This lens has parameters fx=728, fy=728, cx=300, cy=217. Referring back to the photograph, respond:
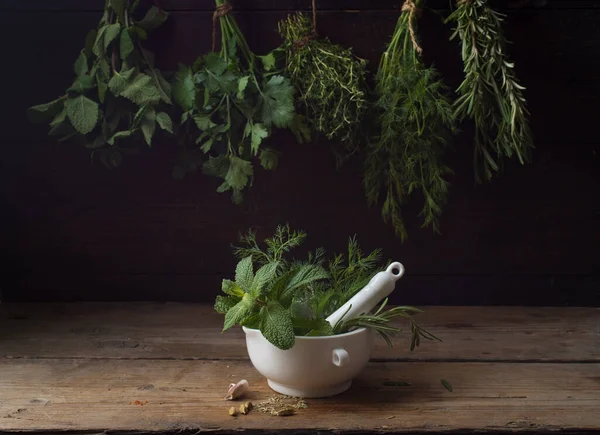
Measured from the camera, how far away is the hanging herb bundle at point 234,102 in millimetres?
1091

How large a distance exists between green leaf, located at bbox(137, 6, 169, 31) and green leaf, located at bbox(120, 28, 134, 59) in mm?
70

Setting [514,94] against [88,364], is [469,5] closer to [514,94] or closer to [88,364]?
[514,94]

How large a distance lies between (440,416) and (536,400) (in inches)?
5.4

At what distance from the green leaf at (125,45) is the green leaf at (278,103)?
0.72 feet

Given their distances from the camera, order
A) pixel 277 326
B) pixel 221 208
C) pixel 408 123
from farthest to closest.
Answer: pixel 221 208, pixel 408 123, pixel 277 326

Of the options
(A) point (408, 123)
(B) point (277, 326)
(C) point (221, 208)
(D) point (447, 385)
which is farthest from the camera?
(C) point (221, 208)

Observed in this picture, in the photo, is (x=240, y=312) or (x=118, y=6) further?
(x=118, y=6)

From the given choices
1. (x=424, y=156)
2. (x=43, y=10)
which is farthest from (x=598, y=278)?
(x=43, y=10)

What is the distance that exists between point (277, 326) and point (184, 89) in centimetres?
47

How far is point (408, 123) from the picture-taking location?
1073 mm

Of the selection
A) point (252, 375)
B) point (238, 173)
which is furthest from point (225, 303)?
point (238, 173)

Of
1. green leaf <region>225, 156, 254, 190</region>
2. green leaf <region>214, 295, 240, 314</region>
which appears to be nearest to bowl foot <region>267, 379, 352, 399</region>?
green leaf <region>214, 295, 240, 314</region>

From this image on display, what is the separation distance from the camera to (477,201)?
4.29 feet

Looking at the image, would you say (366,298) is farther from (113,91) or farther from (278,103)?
(113,91)
